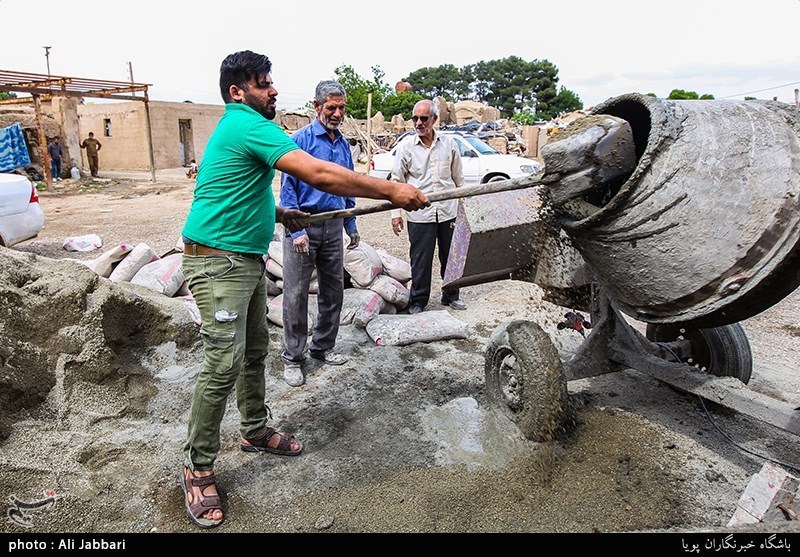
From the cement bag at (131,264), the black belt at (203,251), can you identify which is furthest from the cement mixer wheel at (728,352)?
the cement bag at (131,264)

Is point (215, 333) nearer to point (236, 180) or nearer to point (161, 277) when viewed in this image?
point (236, 180)

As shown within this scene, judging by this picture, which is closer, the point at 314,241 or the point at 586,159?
the point at 586,159

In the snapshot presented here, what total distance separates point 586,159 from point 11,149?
1801 centimetres

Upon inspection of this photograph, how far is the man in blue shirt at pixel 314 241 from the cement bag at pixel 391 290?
0.99 m

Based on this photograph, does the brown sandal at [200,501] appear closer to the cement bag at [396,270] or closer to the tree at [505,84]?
the cement bag at [396,270]

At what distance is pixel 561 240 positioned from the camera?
3.20 m

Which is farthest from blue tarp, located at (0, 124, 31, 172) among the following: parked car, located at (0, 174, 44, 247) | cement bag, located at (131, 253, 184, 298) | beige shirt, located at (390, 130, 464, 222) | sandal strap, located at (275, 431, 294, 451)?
sandal strap, located at (275, 431, 294, 451)

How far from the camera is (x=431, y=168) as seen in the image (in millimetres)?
5262

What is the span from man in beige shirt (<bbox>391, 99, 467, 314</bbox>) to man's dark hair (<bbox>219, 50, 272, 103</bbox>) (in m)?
2.77

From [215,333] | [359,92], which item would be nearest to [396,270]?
[215,333]

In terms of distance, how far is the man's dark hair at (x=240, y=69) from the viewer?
2.53 m
